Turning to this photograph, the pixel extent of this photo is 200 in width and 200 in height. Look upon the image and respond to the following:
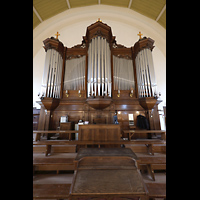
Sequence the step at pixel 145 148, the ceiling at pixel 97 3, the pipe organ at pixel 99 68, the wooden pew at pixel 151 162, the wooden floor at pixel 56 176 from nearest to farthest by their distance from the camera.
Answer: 1. the wooden floor at pixel 56 176
2. the wooden pew at pixel 151 162
3. the step at pixel 145 148
4. the pipe organ at pixel 99 68
5. the ceiling at pixel 97 3

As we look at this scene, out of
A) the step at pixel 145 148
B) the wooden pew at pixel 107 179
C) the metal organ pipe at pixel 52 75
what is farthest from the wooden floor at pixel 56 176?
the metal organ pipe at pixel 52 75

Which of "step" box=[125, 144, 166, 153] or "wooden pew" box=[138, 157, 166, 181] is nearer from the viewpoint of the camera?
"wooden pew" box=[138, 157, 166, 181]

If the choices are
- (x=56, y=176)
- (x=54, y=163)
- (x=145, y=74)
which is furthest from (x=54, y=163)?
(x=145, y=74)

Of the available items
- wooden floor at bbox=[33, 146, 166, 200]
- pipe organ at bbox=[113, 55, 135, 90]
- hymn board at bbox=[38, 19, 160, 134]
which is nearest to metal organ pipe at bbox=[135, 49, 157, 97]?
hymn board at bbox=[38, 19, 160, 134]

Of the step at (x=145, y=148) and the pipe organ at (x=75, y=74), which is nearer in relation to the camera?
the step at (x=145, y=148)

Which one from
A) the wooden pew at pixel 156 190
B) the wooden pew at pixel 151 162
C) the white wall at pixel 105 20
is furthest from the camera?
the white wall at pixel 105 20

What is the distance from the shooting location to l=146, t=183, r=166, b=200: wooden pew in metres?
1.70

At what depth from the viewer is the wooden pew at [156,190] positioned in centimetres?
170

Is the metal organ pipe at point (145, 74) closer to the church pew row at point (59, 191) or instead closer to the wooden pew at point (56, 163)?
the church pew row at point (59, 191)

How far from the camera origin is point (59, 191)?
1821 mm

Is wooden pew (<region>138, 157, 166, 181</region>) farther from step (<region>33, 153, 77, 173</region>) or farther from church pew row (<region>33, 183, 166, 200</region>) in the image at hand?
step (<region>33, 153, 77, 173</region>)

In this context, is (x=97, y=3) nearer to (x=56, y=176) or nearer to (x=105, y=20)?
(x=105, y=20)

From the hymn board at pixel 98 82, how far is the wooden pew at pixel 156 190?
2304 mm

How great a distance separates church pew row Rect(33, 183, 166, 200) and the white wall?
18.9ft
